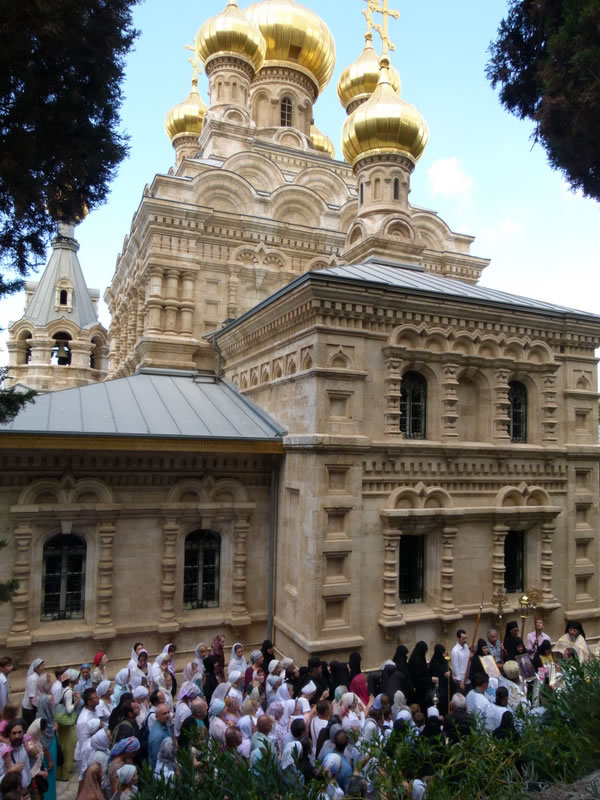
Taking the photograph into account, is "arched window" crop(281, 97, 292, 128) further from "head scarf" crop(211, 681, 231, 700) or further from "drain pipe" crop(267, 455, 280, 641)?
"head scarf" crop(211, 681, 231, 700)

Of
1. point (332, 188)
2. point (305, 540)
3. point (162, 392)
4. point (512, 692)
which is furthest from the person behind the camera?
point (332, 188)

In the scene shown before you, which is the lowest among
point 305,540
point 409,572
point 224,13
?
point 409,572

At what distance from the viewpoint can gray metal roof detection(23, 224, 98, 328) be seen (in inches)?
1046

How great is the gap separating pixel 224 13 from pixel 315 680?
74.6 ft

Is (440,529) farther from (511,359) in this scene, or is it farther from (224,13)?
(224,13)

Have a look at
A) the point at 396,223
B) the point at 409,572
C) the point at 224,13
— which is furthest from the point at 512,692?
the point at 224,13

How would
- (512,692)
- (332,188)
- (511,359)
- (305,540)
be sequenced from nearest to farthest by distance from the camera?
(512,692), (305,540), (511,359), (332,188)

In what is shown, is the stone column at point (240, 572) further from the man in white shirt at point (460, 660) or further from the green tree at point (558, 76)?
the green tree at point (558, 76)

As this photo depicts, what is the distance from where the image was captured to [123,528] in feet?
33.2

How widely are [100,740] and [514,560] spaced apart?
8.42 metres

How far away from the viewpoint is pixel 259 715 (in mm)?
5652

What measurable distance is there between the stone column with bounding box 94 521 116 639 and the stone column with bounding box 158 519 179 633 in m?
0.88

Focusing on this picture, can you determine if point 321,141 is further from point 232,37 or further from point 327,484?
point 327,484

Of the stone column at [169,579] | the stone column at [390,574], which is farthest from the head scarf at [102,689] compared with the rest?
the stone column at [390,574]
